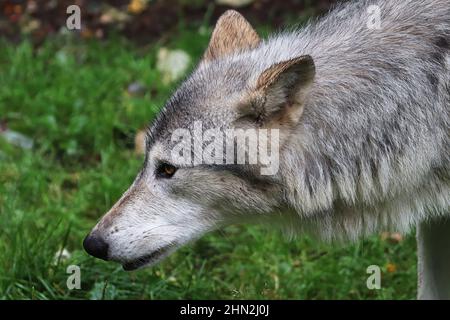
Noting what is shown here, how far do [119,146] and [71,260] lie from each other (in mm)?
1893

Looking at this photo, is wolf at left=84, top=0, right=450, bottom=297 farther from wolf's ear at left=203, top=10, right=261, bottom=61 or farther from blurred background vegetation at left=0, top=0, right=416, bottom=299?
blurred background vegetation at left=0, top=0, right=416, bottom=299

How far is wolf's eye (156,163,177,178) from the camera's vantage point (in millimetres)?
4344

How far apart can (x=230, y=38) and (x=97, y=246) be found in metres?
1.35

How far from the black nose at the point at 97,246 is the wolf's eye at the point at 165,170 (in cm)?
44

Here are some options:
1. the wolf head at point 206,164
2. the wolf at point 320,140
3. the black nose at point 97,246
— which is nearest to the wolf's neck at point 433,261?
the wolf at point 320,140

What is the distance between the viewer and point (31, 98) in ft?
25.3

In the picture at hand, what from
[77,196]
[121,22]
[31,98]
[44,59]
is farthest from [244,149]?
[121,22]

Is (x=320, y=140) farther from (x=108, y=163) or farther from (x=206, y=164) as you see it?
(x=108, y=163)

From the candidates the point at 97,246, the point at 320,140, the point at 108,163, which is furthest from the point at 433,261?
the point at 108,163

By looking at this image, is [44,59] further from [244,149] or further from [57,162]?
[244,149]

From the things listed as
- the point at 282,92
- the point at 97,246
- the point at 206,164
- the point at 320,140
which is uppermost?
the point at 282,92

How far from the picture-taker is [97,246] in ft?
14.5

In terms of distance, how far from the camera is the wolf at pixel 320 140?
427 centimetres

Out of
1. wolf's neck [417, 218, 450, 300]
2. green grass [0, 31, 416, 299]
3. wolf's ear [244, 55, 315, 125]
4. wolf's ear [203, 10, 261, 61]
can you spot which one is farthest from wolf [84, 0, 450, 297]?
wolf's neck [417, 218, 450, 300]
